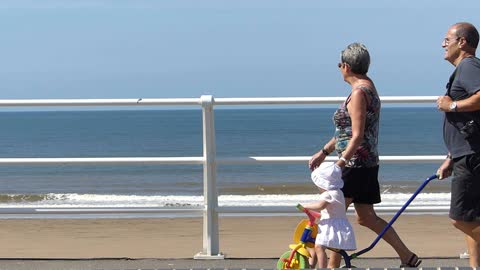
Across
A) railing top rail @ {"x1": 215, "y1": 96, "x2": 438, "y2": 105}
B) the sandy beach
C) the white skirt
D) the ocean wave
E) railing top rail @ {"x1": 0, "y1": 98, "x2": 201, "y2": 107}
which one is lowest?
the white skirt

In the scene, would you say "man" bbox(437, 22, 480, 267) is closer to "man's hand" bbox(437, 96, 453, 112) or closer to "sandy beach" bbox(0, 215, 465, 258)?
"man's hand" bbox(437, 96, 453, 112)

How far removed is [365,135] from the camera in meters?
6.46

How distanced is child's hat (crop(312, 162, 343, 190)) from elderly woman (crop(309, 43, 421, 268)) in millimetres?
79

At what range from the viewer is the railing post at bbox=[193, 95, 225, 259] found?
7.63m

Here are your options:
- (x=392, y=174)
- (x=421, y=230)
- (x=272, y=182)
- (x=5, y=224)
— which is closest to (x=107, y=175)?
(x=272, y=182)

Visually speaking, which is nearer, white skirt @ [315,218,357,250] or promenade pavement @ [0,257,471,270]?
white skirt @ [315,218,357,250]

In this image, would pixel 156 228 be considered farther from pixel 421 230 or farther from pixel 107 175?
pixel 107 175

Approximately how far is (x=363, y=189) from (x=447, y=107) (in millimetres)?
836

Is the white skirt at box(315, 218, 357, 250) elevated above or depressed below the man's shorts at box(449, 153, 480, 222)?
below

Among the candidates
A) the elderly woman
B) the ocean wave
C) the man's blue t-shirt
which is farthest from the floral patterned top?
the ocean wave

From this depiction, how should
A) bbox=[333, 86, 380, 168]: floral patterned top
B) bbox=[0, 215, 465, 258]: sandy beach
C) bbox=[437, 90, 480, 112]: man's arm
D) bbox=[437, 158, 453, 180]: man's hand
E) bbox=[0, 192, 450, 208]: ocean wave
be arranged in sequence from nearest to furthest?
bbox=[437, 90, 480, 112]: man's arm, bbox=[437, 158, 453, 180]: man's hand, bbox=[333, 86, 380, 168]: floral patterned top, bbox=[0, 215, 465, 258]: sandy beach, bbox=[0, 192, 450, 208]: ocean wave

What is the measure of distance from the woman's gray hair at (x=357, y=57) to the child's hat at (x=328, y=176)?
2.02ft

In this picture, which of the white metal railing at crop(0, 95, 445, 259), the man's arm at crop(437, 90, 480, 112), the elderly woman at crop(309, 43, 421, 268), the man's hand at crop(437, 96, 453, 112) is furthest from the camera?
the white metal railing at crop(0, 95, 445, 259)

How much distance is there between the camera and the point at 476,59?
19.6 ft
